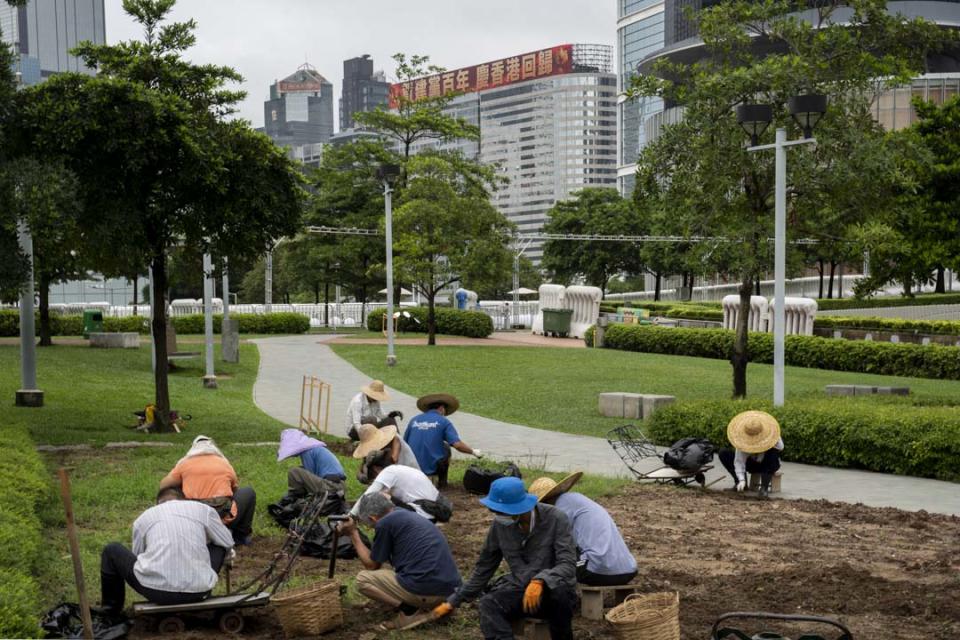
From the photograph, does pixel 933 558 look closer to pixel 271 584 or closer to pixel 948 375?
pixel 271 584

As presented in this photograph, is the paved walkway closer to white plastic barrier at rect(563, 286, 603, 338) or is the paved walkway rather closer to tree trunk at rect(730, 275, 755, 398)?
tree trunk at rect(730, 275, 755, 398)

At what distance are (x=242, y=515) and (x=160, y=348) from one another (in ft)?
28.5

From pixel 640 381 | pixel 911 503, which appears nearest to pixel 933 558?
pixel 911 503

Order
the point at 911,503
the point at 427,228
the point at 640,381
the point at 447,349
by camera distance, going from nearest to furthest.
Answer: the point at 911,503, the point at 640,381, the point at 447,349, the point at 427,228

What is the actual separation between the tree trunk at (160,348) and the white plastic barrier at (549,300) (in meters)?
28.7

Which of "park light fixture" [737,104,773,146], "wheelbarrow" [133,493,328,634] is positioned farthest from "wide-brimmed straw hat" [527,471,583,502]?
"park light fixture" [737,104,773,146]

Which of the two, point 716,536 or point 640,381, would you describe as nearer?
point 716,536

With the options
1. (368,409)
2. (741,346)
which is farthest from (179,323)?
(368,409)

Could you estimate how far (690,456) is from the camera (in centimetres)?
1412

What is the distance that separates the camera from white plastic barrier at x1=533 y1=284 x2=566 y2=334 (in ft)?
153

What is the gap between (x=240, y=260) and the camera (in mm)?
19188

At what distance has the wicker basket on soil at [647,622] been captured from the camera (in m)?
7.40

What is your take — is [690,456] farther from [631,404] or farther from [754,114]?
[631,404]

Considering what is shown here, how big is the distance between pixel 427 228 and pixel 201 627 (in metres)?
31.7
